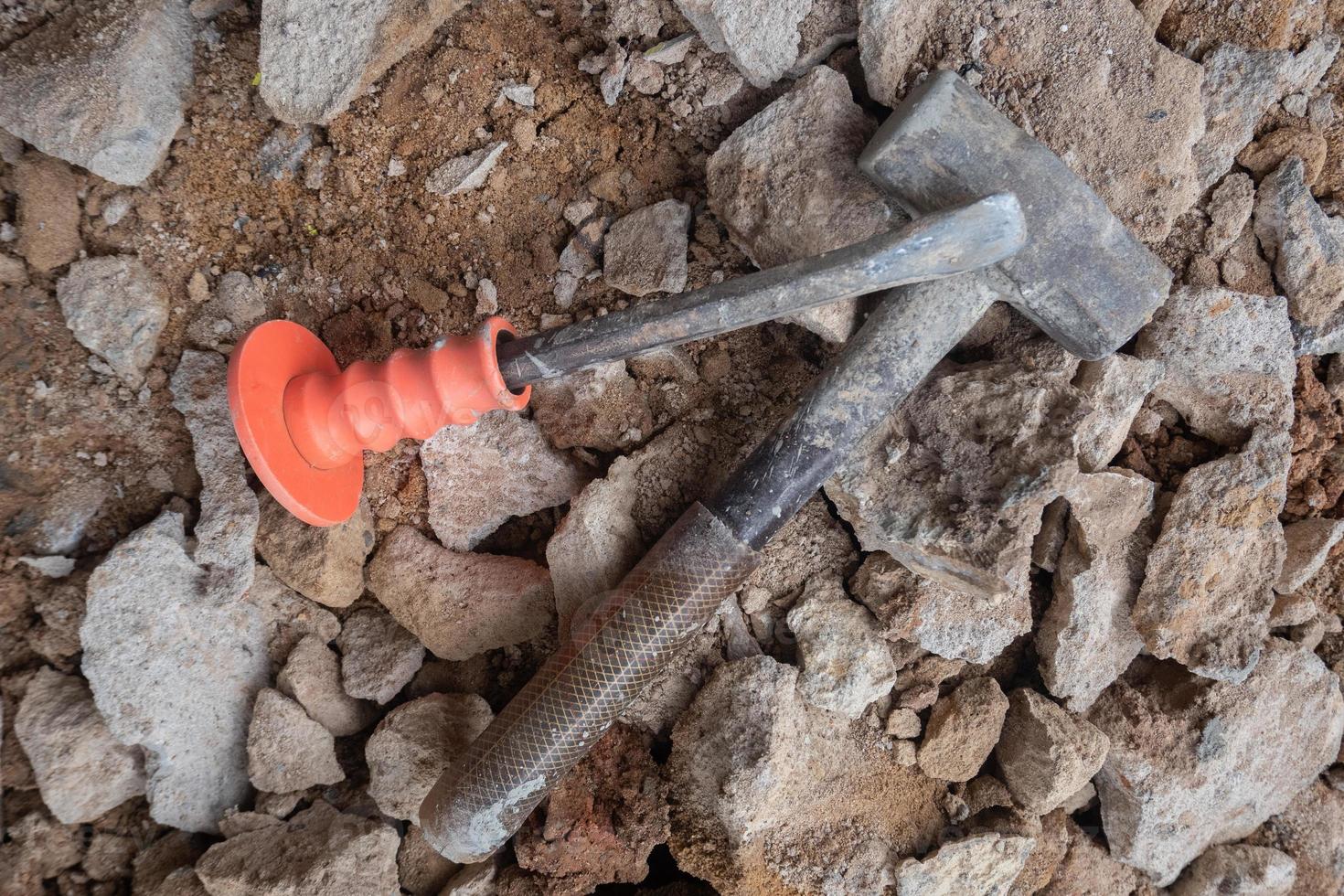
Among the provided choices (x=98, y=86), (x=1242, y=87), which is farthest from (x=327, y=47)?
(x=1242, y=87)

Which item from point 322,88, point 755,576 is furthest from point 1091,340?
point 322,88

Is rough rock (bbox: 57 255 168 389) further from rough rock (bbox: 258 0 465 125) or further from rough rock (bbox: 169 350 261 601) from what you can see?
rough rock (bbox: 258 0 465 125)

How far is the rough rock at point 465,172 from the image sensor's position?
2.20 metres

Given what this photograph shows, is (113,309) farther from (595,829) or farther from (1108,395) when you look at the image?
(1108,395)

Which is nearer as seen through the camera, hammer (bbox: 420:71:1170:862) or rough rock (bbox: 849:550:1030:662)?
hammer (bbox: 420:71:1170:862)

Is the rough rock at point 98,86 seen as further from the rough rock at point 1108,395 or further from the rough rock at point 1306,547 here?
the rough rock at point 1306,547

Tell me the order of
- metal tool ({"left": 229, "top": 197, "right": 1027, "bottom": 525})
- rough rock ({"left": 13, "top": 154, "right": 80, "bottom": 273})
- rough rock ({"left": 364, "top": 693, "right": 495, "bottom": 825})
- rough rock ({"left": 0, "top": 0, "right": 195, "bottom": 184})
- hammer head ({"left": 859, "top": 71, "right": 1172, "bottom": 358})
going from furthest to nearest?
rough rock ({"left": 364, "top": 693, "right": 495, "bottom": 825}) < rough rock ({"left": 13, "top": 154, "right": 80, "bottom": 273}) < rough rock ({"left": 0, "top": 0, "right": 195, "bottom": 184}) < hammer head ({"left": 859, "top": 71, "right": 1172, "bottom": 358}) < metal tool ({"left": 229, "top": 197, "right": 1027, "bottom": 525})

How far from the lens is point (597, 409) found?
2266 millimetres

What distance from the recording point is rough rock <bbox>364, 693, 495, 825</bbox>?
87.7 inches

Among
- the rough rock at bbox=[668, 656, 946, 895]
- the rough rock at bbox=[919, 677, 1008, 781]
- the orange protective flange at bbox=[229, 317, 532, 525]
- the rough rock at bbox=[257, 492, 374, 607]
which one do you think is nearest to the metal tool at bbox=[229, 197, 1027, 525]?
the orange protective flange at bbox=[229, 317, 532, 525]

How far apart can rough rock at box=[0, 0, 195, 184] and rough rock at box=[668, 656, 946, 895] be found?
1.99 meters

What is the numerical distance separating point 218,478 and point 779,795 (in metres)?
1.66

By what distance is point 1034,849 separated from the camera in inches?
92.2

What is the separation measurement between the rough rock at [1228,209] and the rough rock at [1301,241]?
0.18 feet
